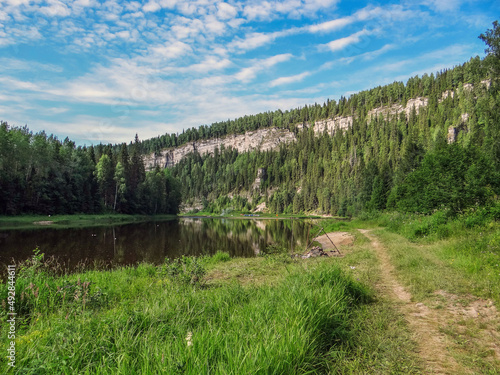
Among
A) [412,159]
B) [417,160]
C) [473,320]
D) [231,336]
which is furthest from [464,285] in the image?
[412,159]

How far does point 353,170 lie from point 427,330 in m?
161

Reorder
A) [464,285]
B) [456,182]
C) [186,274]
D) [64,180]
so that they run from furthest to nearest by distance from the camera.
→ [64,180] < [456,182] < [186,274] < [464,285]

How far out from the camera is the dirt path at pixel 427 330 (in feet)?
14.3

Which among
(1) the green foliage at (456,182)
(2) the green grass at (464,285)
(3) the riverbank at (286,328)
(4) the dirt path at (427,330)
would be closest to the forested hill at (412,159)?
(1) the green foliage at (456,182)

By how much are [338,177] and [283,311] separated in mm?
160449

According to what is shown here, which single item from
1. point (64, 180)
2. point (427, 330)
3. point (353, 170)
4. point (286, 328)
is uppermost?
point (353, 170)

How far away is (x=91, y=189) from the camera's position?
2972 inches

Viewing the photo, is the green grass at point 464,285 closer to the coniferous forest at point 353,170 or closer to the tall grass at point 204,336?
the tall grass at point 204,336

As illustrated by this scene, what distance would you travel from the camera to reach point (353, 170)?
156375mm

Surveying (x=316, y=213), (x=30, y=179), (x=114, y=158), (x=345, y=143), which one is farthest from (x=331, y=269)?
(x=345, y=143)

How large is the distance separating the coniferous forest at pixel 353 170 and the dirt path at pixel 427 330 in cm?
1280

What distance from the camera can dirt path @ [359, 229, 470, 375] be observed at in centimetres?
437

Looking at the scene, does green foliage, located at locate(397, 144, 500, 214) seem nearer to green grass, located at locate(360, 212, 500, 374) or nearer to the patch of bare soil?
green grass, located at locate(360, 212, 500, 374)

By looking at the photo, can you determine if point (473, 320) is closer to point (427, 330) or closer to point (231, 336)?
point (427, 330)
